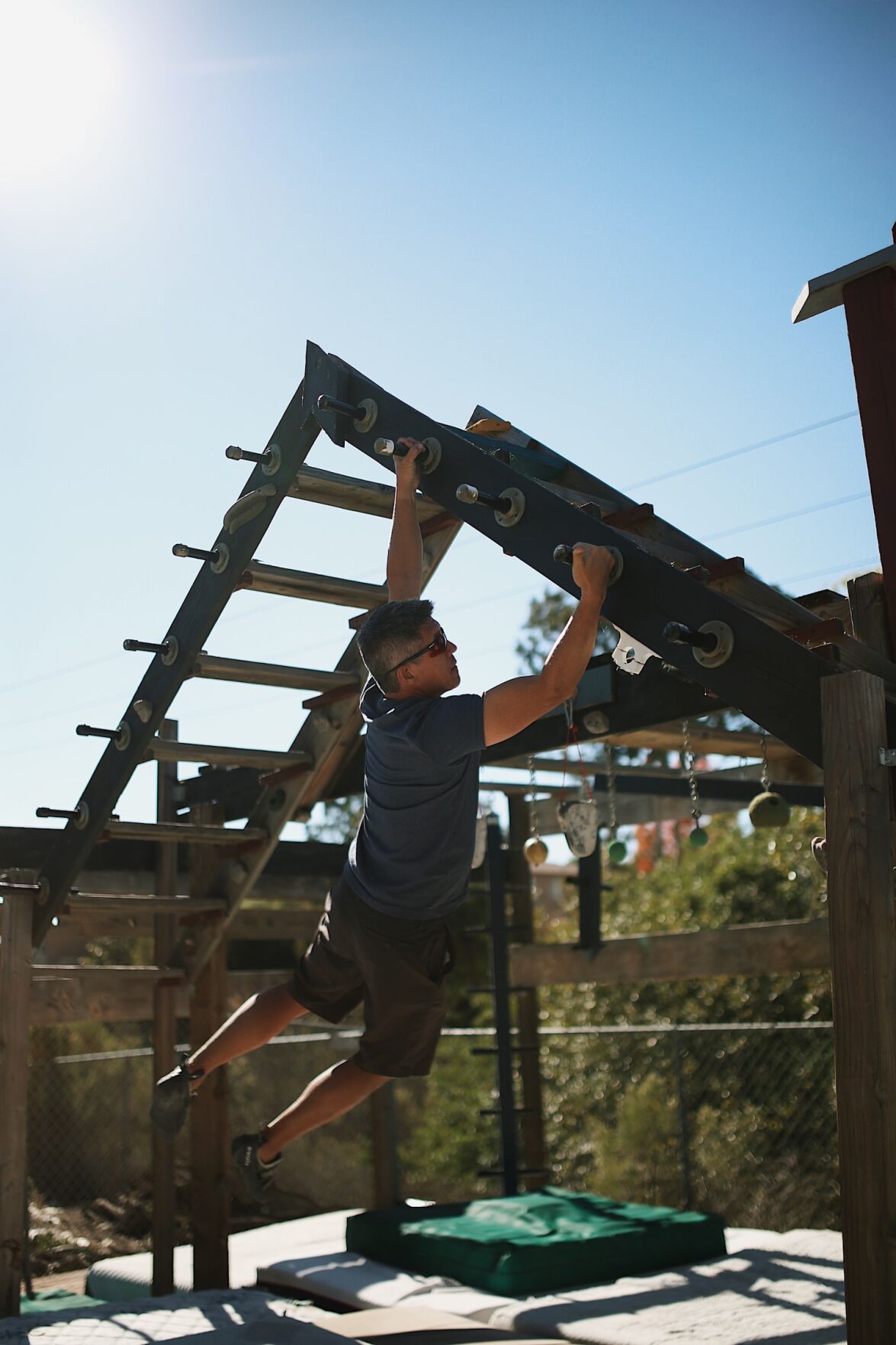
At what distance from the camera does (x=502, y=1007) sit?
21.3 ft

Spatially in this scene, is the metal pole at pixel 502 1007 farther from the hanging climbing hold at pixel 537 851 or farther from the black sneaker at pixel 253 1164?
the black sneaker at pixel 253 1164

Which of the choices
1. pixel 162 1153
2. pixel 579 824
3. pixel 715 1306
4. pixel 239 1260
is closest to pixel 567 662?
pixel 715 1306

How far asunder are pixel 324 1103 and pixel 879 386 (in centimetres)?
226

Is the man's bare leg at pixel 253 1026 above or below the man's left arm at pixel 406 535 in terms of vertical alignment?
below

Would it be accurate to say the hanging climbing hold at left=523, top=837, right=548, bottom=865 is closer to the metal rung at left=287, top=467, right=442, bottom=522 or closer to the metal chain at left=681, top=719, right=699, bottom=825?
the metal chain at left=681, top=719, right=699, bottom=825

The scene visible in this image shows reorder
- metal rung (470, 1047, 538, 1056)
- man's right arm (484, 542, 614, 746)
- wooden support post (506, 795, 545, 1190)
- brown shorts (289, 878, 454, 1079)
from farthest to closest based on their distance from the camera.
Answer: wooden support post (506, 795, 545, 1190) → metal rung (470, 1047, 538, 1056) → brown shorts (289, 878, 454, 1079) → man's right arm (484, 542, 614, 746)

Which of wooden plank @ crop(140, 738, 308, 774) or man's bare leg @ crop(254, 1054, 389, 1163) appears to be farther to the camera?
wooden plank @ crop(140, 738, 308, 774)

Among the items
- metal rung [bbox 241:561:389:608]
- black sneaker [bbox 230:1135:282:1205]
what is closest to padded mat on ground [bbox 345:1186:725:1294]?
black sneaker [bbox 230:1135:282:1205]

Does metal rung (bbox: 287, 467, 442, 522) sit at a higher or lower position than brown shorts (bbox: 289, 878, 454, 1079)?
higher

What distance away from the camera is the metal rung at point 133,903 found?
14.5 ft

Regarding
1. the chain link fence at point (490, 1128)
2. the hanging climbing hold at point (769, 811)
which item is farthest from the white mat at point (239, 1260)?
the hanging climbing hold at point (769, 811)

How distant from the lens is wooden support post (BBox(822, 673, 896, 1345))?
194cm

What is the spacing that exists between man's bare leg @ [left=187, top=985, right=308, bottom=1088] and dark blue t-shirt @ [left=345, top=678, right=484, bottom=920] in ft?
1.51

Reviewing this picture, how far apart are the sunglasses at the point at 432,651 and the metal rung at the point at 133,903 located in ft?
6.80
